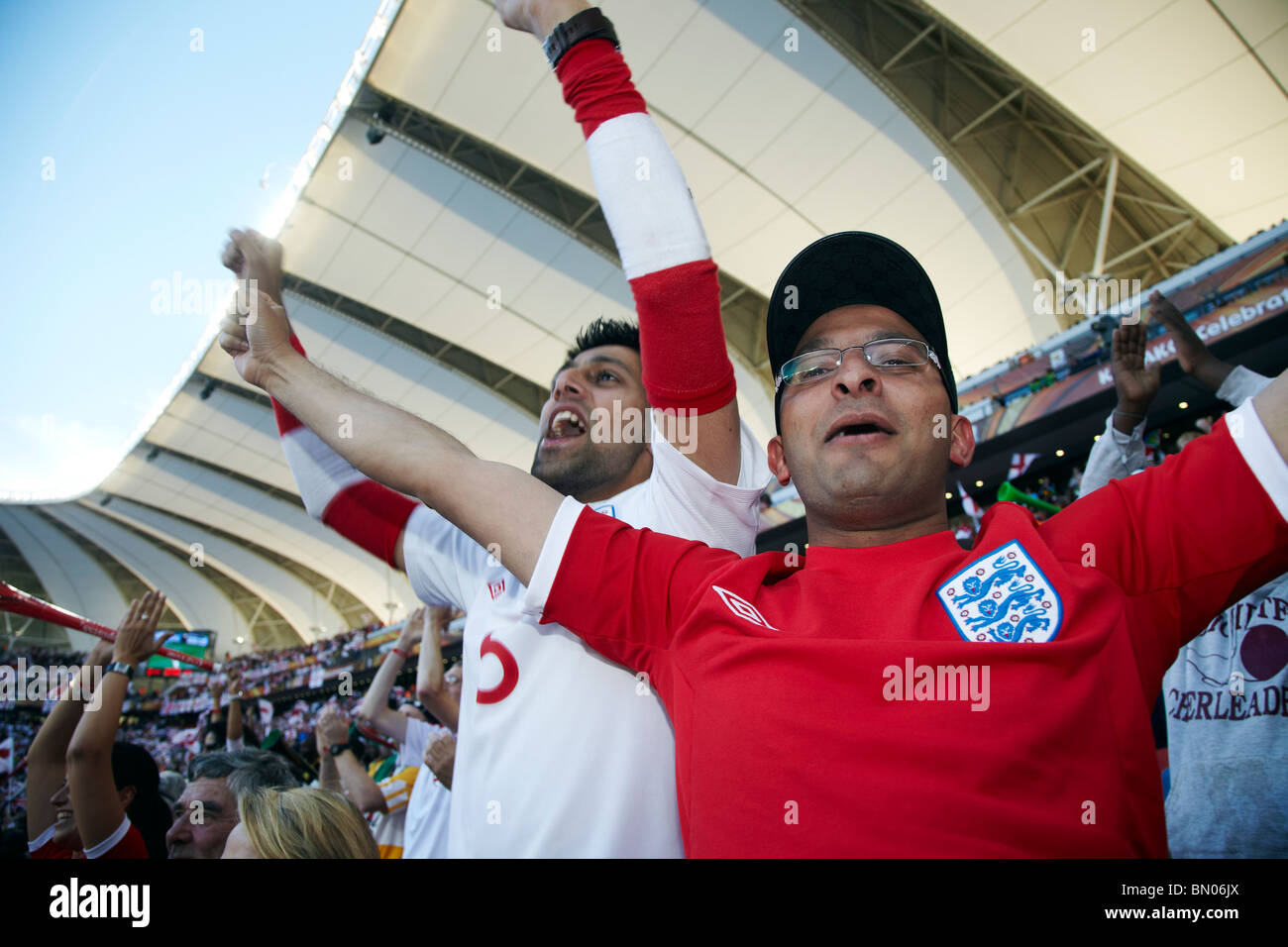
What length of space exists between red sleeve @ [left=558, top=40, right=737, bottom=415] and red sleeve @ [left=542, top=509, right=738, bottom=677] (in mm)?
233

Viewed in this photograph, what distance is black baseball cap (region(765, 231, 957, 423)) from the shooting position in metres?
1.36

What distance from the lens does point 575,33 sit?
116 cm

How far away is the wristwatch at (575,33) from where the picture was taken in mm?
1161

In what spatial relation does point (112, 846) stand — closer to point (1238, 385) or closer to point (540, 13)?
point (540, 13)

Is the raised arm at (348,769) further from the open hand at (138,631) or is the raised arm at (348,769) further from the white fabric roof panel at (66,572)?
the white fabric roof panel at (66,572)

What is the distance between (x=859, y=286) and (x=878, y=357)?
18 centimetres

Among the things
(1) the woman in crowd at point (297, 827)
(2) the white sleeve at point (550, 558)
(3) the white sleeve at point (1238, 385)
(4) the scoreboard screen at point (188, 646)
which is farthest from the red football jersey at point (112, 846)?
(4) the scoreboard screen at point (188, 646)

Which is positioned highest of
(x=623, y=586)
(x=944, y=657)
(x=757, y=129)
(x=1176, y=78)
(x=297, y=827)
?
(x=757, y=129)

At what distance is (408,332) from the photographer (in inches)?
731

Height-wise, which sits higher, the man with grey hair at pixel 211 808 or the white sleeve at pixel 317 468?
the white sleeve at pixel 317 468

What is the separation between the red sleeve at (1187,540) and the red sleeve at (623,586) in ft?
1.85

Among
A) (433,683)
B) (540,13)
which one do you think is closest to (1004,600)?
(540,13)

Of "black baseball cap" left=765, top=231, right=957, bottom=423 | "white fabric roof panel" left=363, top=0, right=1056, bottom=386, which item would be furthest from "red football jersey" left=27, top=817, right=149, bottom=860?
"white fabric roof panel" left=363, top=0, right=1056, bottom=386

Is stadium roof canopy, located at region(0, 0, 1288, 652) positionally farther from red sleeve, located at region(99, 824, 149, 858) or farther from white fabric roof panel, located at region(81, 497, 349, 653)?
white fabric roof panel, located at region(81, 497, 349, 653)
